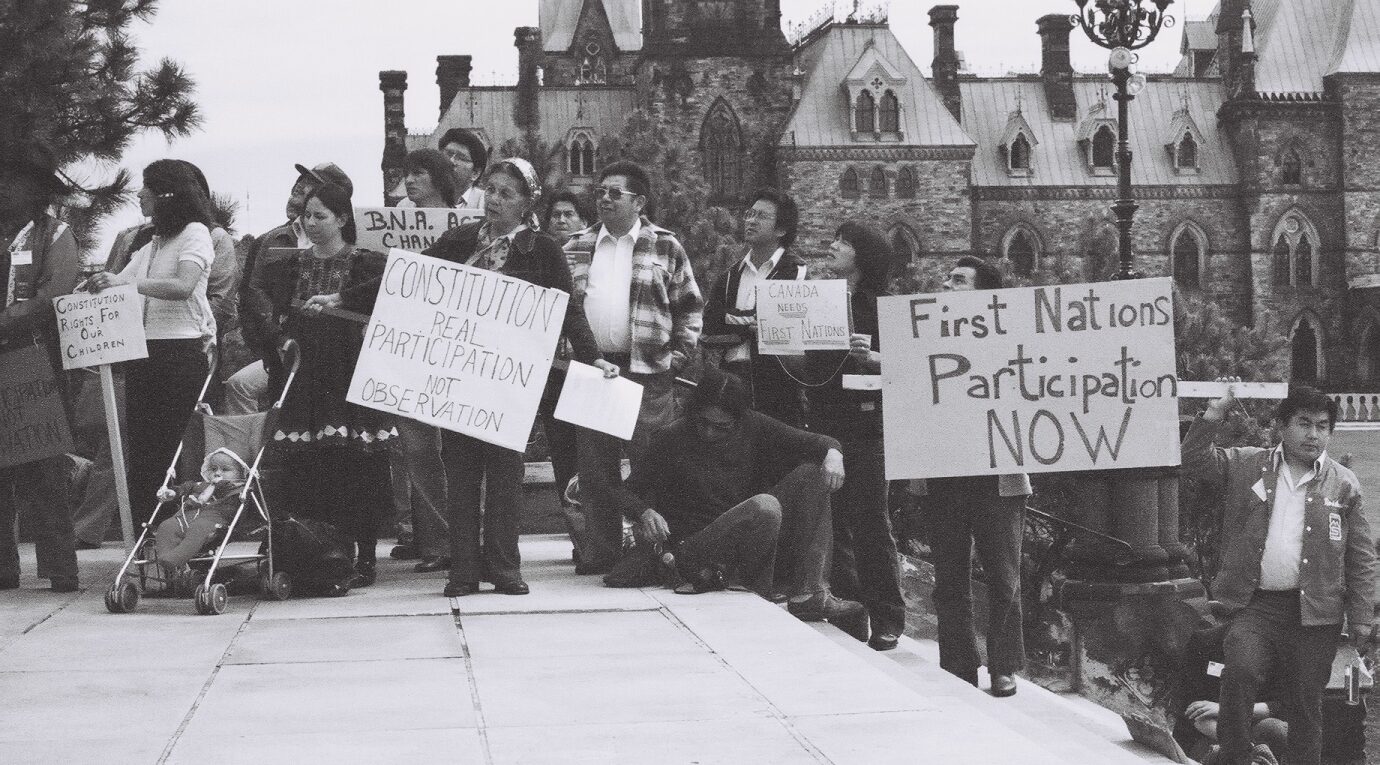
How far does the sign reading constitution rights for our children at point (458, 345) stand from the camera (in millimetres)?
6910

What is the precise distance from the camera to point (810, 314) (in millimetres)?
7031

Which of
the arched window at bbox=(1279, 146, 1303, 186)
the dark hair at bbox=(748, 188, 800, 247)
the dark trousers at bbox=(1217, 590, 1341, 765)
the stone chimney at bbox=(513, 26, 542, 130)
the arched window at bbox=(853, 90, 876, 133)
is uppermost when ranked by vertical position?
the stone chimney at bbox=(513, 26, 542, 130)

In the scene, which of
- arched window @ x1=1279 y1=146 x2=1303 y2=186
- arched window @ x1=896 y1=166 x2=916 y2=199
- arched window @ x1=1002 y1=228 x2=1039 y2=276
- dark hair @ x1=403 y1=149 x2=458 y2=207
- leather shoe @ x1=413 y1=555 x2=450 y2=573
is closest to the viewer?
leather shoe @ x1=413 y1=555 x2=450 y2=573

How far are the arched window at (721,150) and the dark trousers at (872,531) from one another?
4662 cm

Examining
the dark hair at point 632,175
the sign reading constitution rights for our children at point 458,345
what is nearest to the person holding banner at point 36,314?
the sign reading constitution rights for our children at point 458,345

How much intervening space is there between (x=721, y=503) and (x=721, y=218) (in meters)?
35.6

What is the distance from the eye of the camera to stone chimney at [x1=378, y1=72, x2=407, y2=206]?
60.5 metres

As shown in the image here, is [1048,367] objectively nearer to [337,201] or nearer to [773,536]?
[773,536]

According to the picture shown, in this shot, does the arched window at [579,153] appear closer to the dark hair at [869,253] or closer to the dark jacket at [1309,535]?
the dark hair at [869,253]

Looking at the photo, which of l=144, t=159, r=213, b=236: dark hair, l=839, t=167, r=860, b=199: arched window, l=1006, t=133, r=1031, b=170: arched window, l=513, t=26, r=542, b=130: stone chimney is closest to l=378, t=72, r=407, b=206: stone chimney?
l=513, t=26, r=542, b=130: stone chimney

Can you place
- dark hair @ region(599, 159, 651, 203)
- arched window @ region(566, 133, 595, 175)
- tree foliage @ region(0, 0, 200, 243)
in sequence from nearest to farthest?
dark hair @ region(599, 159, 651, 203), tree foliage @ region(0, 0, 200, 243), arched window @ region(566, 133, 595, 175)

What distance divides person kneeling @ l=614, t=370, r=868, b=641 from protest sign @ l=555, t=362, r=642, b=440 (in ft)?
0.72

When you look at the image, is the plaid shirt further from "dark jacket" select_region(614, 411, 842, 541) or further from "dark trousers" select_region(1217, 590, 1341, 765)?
"dark trousers" select_region(1217, 590, 1341, 765)

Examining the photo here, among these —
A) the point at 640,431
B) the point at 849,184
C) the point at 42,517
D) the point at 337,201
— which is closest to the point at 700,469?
the point at 640,431
